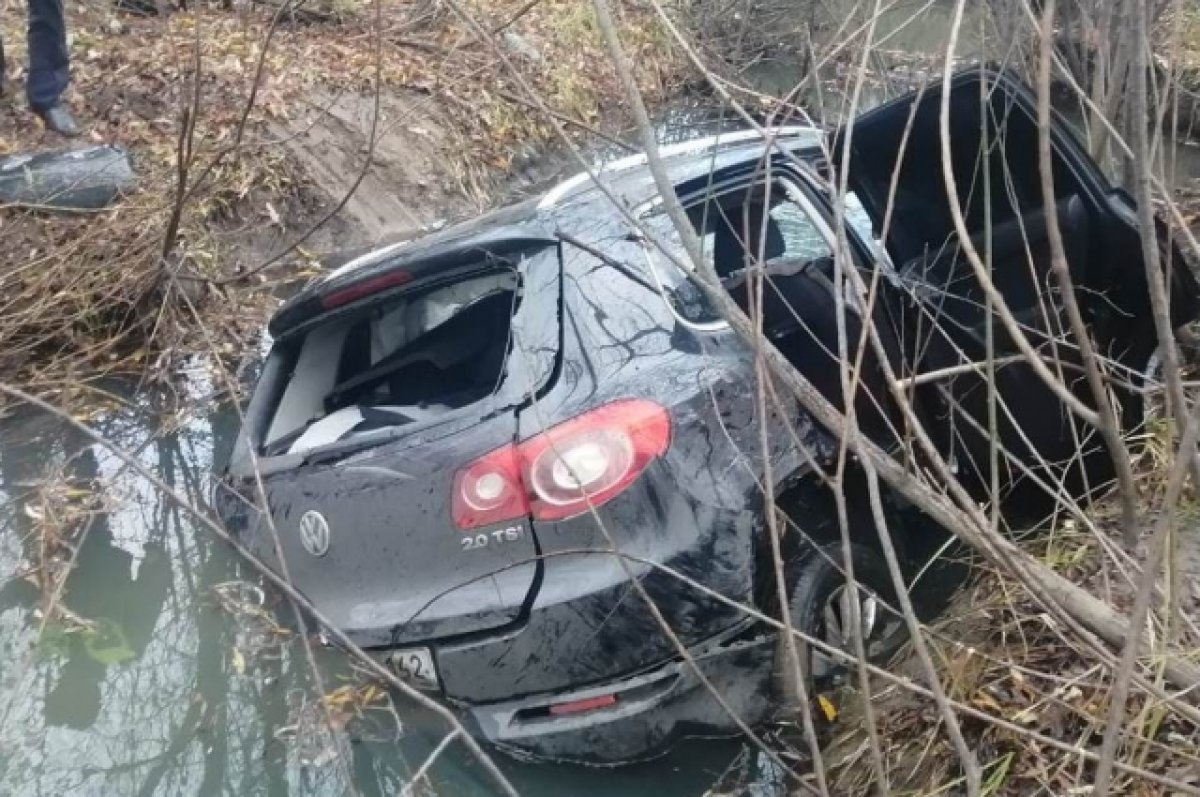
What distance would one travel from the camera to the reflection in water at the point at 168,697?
3.55 meters

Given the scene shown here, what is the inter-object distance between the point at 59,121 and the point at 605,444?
6.14 metres

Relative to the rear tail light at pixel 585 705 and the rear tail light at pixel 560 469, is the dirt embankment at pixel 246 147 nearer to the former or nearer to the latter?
the rear tail light at pixel 560 469

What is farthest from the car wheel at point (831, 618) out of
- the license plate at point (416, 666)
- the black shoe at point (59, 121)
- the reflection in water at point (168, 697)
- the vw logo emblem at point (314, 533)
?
the black shoe at point (59, 121)

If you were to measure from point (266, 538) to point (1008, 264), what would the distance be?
273cm

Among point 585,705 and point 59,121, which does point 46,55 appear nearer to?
point 59,121

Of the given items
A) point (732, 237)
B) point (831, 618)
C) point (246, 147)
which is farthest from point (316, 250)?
point (831, 618)

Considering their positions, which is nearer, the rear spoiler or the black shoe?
the rear spoiler

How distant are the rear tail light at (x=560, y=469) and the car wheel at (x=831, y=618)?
598 mm

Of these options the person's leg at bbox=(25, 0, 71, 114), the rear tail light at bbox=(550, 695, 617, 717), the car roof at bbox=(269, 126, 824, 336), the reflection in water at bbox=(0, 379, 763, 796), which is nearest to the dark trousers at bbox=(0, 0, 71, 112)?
the person's leg at bbox=(25, 0, 71, 114)

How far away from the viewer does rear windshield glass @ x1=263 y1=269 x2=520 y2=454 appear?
385cm

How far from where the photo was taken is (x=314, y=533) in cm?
327

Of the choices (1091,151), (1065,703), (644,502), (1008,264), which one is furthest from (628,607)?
(1091,151)

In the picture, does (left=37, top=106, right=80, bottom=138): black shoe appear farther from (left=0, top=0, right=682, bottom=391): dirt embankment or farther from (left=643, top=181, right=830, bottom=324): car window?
(left=643, top=181, right=830, bottom=324): car window

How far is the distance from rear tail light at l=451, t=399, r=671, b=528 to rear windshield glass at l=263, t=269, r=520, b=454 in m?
0.76
